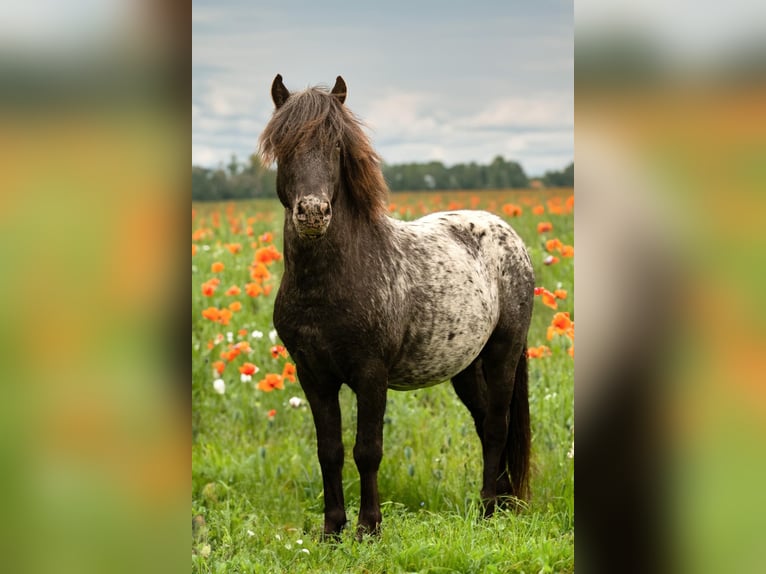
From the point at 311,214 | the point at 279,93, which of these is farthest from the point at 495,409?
the point at 279,93

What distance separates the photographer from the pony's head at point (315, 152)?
136 inches

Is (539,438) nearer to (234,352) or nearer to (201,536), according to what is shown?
(234,352)

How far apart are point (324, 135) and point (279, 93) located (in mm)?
427

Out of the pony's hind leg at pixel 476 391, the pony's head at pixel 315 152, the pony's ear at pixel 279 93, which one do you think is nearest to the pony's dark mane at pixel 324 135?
the pony's head at pixel 315 152

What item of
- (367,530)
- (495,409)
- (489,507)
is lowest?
(489,507)

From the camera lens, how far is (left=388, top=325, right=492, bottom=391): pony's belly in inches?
172

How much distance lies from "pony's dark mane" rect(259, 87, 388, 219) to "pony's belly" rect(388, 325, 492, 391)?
37.9 inches
